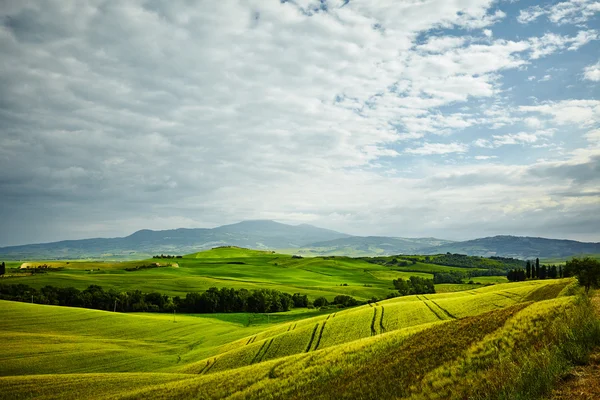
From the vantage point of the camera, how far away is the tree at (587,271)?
34.9 m

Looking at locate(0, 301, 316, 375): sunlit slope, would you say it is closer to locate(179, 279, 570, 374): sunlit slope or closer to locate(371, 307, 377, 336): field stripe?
locate(179, 279, 570, 374): sunlit slope

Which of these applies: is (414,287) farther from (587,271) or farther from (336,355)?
(336,355)

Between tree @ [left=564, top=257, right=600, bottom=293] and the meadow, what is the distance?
3.98 ft

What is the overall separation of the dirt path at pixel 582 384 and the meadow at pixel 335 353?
12.5 inches

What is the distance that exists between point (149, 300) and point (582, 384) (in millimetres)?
142260

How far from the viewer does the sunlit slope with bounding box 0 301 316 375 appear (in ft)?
192

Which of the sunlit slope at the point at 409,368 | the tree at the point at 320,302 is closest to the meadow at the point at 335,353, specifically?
the sunlit slope at the point at 409,368

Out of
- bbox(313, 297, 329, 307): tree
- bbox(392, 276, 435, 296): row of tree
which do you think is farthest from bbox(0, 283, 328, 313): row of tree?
bbox(392, 276, 435, 296): row of tree

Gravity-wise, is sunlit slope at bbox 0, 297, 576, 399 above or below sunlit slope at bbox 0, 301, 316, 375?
above

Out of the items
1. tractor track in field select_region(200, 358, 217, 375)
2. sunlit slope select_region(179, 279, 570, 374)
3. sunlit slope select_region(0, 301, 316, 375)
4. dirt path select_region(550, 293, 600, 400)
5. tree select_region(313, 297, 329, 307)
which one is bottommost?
tree select_region(313, 297, 329, 307)

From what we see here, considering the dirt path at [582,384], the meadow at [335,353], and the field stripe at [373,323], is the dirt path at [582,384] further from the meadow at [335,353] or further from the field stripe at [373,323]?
the field stripe at [373,323]

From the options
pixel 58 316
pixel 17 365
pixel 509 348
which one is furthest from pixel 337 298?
pixel 509 348

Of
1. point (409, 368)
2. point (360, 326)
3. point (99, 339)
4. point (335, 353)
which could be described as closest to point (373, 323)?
point (360, 326)

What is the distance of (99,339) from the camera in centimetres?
7769
